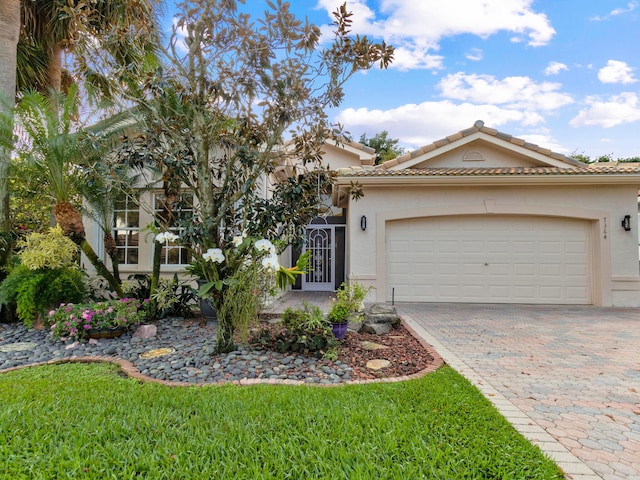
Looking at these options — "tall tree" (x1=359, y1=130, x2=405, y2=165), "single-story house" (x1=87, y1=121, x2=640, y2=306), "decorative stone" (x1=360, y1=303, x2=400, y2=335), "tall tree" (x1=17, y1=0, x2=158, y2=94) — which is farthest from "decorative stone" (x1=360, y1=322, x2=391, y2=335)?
"tall tree" (x1=359, y1=130, x2=405, y2=165)

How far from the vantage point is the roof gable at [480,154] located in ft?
34.4

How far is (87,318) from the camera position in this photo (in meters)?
5.90

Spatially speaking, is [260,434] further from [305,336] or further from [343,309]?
[343,309]

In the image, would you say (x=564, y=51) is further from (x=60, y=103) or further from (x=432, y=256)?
(x=60, y=103)

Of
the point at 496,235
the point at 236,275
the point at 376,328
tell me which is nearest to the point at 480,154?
the point at 496,235

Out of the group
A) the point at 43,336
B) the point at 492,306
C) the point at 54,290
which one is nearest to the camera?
the point at 43,336

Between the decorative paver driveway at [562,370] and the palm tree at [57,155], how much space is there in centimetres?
706

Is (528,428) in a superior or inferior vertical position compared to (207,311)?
inferior

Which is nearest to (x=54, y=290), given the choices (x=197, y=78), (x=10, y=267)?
(x=10, y=267)

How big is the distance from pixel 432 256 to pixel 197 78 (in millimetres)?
7866

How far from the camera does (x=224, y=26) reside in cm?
470

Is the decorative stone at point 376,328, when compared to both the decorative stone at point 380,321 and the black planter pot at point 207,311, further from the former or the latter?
the black planter pot at point 207,311

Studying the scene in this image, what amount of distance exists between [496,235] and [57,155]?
10.7m

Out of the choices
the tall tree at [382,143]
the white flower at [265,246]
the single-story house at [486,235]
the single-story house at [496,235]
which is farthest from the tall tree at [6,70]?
the tall tree at [382,143]
